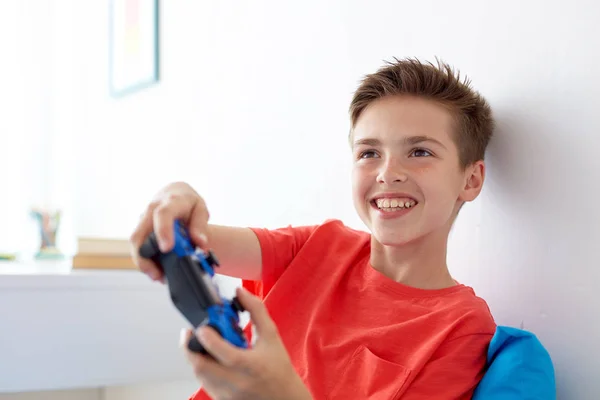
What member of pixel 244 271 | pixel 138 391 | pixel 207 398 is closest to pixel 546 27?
pixel 244 271

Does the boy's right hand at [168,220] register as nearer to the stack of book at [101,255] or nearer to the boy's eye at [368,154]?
the boy's eye at [368,154]

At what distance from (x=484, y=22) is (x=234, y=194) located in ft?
2.55

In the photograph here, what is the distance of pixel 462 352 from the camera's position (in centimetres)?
84

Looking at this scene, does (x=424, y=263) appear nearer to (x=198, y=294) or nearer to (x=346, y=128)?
(x=346, y=128)

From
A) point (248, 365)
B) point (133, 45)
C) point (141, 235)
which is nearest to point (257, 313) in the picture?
point (248, 365)

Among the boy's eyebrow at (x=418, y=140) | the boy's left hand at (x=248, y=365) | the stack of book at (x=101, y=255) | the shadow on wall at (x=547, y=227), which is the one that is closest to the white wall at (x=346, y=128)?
the shadow on wall at (x=547, y=227)

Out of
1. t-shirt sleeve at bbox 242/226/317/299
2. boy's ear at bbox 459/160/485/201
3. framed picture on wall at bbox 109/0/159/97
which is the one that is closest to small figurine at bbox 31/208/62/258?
framed picture on wall at bbox 109/0/159/97

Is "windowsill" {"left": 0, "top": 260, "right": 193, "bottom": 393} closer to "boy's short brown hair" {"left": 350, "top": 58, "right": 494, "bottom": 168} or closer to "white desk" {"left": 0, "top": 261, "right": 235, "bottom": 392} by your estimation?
"white desk" {"left": 0, "top": 261, "right": 235, "bottom": 392}

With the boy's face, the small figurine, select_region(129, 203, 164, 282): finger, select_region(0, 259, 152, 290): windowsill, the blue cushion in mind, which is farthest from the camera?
the small figurine

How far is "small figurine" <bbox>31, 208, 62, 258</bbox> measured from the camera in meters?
2.07

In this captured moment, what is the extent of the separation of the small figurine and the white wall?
0.18 m

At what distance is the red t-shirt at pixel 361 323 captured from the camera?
2.74 ft

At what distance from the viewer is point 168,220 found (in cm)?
63

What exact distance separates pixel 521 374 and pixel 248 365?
0.40 m
